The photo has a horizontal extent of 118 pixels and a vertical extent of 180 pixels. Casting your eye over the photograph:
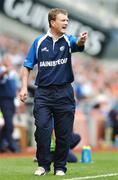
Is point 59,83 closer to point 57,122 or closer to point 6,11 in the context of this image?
point 57,122

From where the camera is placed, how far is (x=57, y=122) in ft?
30.5

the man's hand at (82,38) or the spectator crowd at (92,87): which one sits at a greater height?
the man's hand at (82,38)

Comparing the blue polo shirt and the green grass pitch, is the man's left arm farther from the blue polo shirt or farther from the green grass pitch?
the green grass pitch

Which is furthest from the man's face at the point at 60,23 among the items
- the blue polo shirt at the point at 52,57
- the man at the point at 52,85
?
the blue polo shirt at the point at 52,57

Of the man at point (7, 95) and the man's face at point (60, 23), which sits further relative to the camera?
the man at point (7, 95)

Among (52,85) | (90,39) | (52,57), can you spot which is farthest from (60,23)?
(90,39)

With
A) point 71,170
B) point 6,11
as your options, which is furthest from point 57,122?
point 6,11

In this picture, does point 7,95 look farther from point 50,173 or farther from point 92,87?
point 92,87

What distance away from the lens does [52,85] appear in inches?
363

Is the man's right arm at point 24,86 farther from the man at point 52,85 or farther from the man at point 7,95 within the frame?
the man at point 7,95

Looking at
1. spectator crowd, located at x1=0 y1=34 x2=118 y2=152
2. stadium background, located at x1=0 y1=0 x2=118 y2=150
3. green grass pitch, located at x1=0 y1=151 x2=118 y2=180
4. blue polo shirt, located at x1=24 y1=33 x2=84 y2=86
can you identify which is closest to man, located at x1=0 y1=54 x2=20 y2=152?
spectator crowd, located at x1=0 y1=34 x2=118 y2=152

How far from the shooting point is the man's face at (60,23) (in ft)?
29.7

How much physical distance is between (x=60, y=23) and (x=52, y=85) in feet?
2.47

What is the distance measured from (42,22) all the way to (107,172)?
58.4 ft
